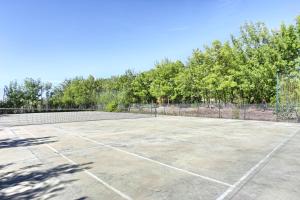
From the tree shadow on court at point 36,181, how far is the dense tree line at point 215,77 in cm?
2672

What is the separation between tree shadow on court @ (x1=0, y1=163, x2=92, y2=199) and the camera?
5.26 metres

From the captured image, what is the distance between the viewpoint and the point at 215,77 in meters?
34.1

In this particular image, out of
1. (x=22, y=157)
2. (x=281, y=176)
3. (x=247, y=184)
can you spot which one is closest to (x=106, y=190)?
(x=247, y=184)

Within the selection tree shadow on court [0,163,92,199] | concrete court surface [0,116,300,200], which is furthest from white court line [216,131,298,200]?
tree shadow on court [0,163,92,199]

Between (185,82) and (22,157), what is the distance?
31895 millimetres

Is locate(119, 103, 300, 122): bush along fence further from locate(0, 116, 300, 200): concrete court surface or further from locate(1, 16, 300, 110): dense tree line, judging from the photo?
locate(0, 116, 300, 200): concrete court surface

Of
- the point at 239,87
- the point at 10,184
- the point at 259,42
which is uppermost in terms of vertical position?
the point at 259,42

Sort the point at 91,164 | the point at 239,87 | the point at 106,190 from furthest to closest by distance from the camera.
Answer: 1. the point at 239,87
2. the point at 91,164
3. the point at 106,190

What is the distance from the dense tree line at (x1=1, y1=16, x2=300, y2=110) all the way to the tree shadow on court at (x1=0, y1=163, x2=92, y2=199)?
87.7ft

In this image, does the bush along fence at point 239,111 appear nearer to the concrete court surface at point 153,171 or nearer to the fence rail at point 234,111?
the fence rail at point 234,111

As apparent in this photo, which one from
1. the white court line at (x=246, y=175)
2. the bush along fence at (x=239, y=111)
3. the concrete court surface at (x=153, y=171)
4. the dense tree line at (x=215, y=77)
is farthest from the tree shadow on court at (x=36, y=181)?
the dense tree line at (x=215, y=77)

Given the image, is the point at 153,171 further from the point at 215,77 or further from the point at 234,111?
the point at 215,77

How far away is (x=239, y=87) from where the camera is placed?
32.8 m

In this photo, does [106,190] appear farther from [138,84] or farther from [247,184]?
[138,84]
